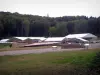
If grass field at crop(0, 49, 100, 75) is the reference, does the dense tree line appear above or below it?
above

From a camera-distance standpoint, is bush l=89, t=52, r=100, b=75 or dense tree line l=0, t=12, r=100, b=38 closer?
bush l=89, t=52, r=100, b=75

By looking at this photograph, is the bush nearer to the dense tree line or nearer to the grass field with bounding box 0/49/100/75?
the grass field with bounding box 0/49/100/75

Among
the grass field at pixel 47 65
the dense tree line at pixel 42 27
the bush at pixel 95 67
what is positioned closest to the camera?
the grass field at pixel 47 65

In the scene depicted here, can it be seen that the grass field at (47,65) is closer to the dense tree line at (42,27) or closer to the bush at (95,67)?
the bush at (95,67)

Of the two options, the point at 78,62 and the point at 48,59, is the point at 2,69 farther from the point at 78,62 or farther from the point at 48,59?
the point at 78,62

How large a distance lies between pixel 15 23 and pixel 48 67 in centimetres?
7147

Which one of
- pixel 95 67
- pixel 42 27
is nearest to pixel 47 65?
pixel 95 67

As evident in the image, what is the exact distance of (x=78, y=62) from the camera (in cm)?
1609

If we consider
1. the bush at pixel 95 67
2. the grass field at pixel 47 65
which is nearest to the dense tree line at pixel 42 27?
the grass field at pixel 47 65

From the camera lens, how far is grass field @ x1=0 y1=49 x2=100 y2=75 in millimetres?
15031

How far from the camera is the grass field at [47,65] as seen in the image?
15031 mm

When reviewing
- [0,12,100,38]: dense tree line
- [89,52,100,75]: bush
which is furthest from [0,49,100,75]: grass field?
[0,12,100,38]: dense tree line

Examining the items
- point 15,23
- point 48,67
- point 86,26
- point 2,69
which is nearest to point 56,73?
point 48,67

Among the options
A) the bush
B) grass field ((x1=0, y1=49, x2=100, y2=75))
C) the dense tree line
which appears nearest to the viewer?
grass field ((x1=0, y1=49, x2=100, y2=75))
